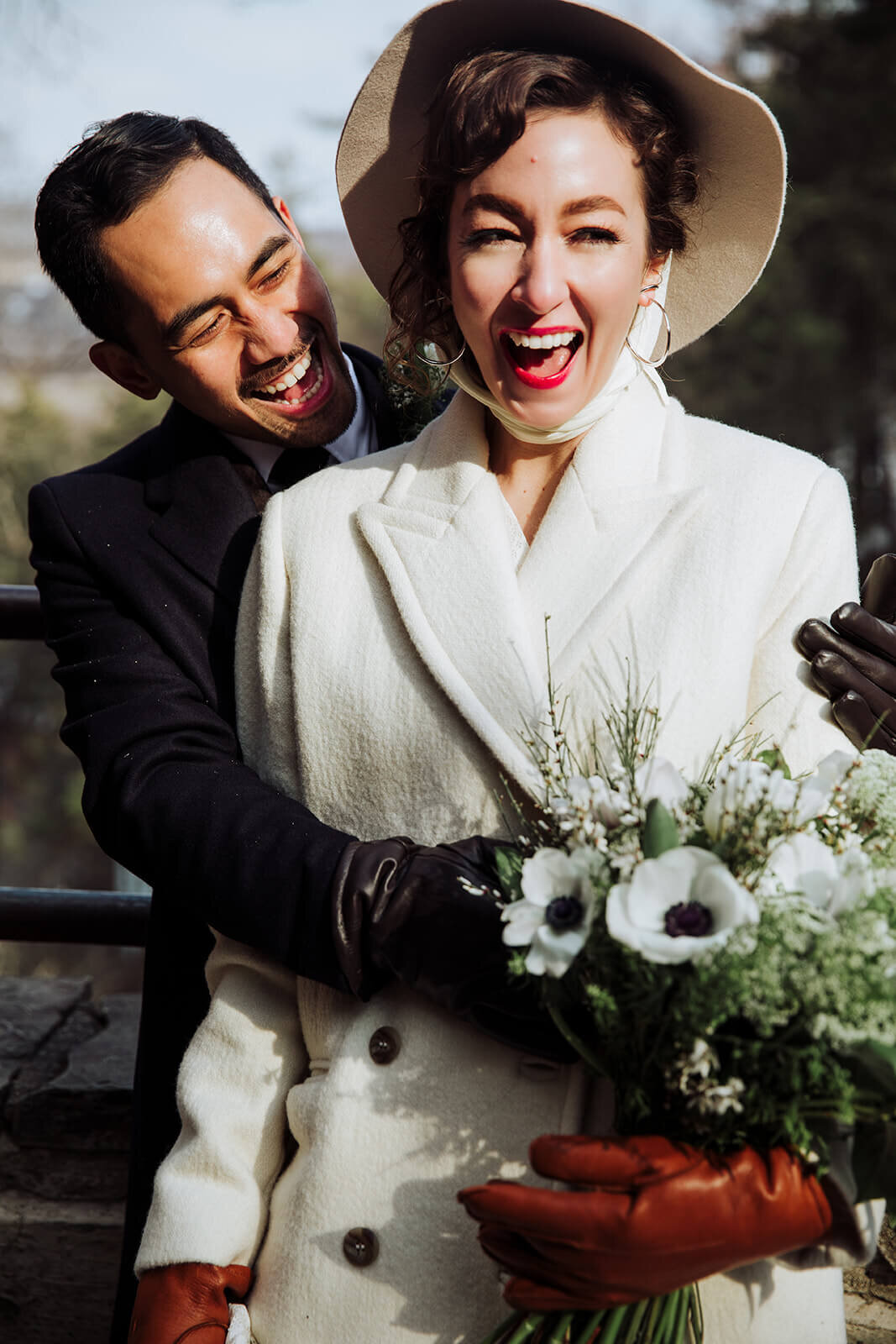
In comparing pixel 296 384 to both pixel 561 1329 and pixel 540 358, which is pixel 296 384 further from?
pixel 561 1329

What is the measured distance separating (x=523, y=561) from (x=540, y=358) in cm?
32

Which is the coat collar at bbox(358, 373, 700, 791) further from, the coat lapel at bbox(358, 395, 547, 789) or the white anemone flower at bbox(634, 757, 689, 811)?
the white anemone flower at bbox(634, 757, 689, 811)

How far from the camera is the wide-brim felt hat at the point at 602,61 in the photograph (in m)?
1.99

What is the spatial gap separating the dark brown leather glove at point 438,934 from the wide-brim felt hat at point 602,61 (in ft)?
3.57

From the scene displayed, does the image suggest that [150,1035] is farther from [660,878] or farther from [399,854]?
[660,878]

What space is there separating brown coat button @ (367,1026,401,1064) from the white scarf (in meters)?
0.96

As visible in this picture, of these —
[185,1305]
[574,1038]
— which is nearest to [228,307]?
[574,1038]

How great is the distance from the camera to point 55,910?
3033 mm

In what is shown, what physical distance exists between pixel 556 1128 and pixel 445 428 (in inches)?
45.9

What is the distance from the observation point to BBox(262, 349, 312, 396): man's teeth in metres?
2.66

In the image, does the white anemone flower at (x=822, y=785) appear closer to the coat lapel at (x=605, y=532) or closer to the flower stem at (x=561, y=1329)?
the coat lapel at (x=605, y=532)

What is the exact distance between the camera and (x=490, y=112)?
1.93 m

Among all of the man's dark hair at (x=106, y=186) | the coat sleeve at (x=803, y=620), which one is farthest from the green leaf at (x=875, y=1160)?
the man's dark hair at (x=106, y=186)

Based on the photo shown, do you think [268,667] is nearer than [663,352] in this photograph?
Yes
